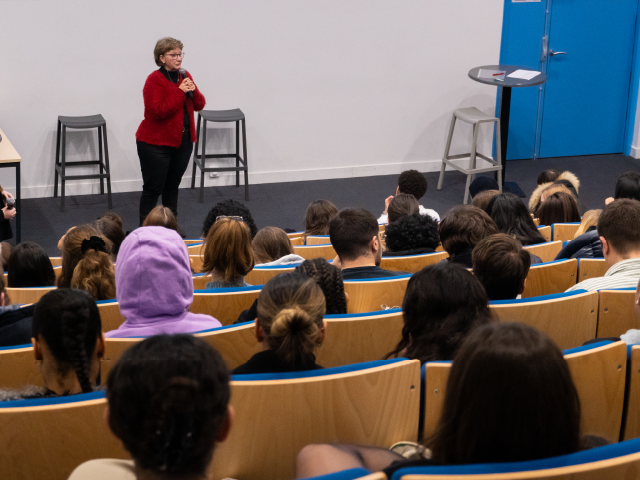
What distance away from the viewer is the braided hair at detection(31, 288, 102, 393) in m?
1.66

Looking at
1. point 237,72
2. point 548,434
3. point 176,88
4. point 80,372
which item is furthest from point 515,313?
point 237,72

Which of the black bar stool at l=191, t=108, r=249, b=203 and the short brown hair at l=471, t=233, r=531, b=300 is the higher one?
the black bar stool at l=191, t=108, r=249, b=203

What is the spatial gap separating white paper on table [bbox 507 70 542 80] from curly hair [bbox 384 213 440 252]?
10.8 feet

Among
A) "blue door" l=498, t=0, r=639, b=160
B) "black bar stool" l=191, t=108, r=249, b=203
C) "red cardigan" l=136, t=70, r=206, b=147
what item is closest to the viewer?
"red cardigan" l=136, t=70, r=206, b=147

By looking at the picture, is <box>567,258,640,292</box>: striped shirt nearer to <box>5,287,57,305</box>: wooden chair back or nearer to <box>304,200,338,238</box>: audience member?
<box>304,200,338,238</box>: audience member

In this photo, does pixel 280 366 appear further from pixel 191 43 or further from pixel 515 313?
pixel 191 43

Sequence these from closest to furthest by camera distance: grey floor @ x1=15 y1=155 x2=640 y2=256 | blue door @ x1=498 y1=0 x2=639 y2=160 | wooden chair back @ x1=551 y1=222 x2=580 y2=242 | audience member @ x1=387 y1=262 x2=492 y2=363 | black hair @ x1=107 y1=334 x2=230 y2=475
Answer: black hair @ x1=107 y1=334 x2=230 y2=475
audience member @ x1=387 y1=262 x2=492 y2=363
wooden chair back @ x1=551 y1=222 x2=580 y2=242
grey floor @ x1=15 y1=155 x2=640 y2=256
blue door @ x1=498 y1=0 x2=639 y2=160

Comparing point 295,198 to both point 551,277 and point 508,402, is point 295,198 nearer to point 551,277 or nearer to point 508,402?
point 551,277

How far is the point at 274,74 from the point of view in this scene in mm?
6367

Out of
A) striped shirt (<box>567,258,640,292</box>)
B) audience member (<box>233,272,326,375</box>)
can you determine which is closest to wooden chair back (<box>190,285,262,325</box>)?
audience member (<box>233,272,326,375</box>)

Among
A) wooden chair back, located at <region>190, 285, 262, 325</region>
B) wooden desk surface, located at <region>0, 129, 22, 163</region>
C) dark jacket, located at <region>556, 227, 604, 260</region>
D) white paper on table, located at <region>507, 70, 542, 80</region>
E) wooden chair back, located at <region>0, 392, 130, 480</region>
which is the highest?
white paper on table, located at <region>507, 70, 542, 80</region>

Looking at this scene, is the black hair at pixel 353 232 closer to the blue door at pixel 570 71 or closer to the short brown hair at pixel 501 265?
the short brown hair at pixel 501 265

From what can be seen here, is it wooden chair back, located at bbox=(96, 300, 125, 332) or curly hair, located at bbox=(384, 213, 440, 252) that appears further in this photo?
curly hair, located at bbox=(384, 213, 440, 252)

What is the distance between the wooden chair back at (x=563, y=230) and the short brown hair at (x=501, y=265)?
1.49m
